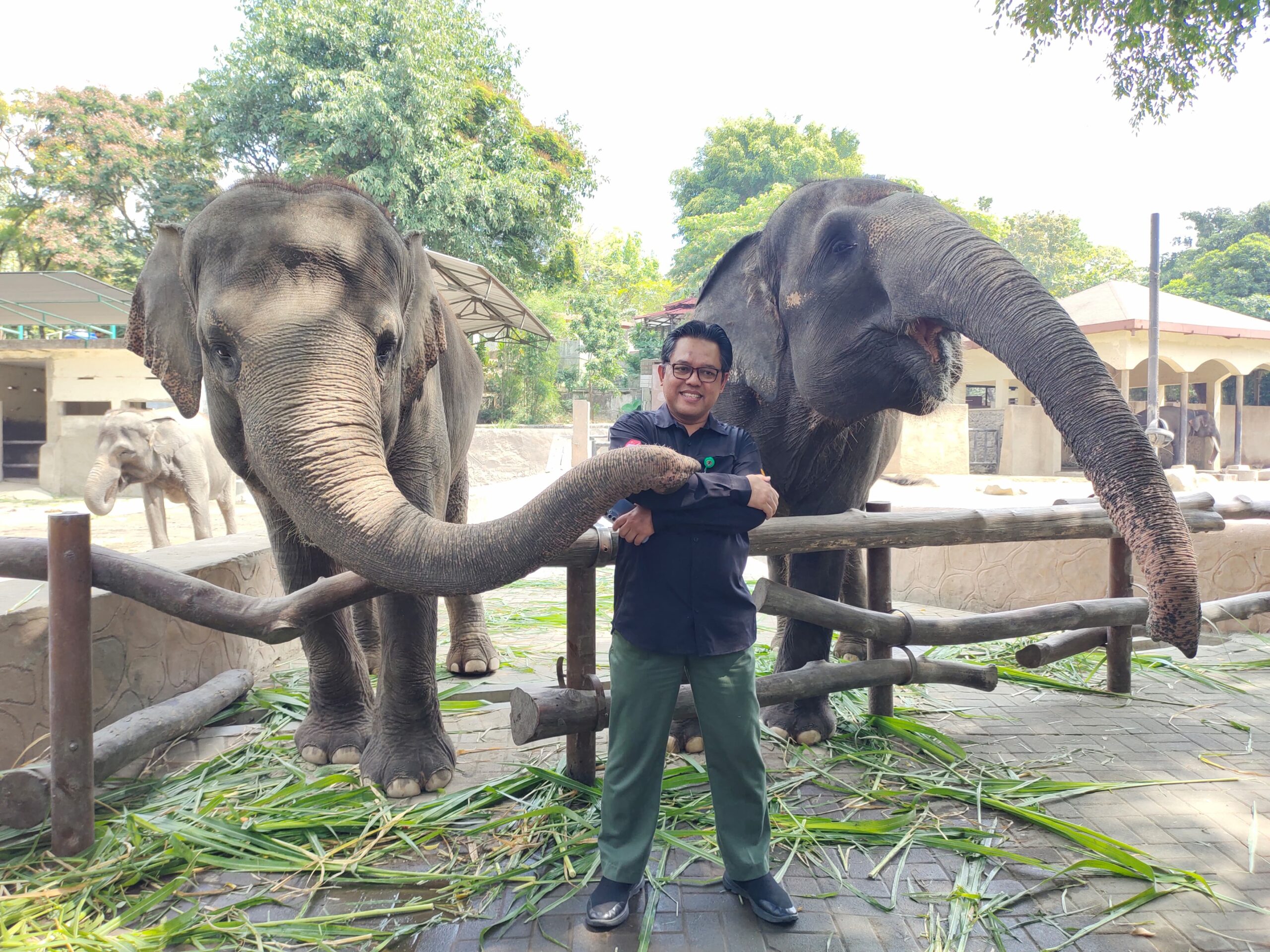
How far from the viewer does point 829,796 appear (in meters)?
3.31

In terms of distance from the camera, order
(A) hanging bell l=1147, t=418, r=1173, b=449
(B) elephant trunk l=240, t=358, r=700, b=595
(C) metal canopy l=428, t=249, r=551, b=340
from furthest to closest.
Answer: (A) hanging bell l=1147, t=418, r=1173, b=449
(C) metal canopy l=428, t=249, r=551, b=340
(B) elephant trunk l=240, t=358, r=700, b=595

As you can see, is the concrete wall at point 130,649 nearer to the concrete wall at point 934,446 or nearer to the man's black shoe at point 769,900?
the man's black shoe at point 769,900

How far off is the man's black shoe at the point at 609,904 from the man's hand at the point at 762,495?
1128 millimetres

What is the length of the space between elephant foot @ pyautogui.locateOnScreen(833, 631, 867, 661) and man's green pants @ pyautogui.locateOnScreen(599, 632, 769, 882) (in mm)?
3037

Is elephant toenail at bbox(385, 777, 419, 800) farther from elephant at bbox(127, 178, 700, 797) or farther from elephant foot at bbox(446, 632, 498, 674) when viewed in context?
elephant foot at bbox(446, 632, 498, 674)

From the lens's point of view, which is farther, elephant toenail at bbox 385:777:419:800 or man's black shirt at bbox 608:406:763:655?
elephant toenail at bbox 385:777:419:800

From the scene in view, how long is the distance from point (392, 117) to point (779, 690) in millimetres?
17297

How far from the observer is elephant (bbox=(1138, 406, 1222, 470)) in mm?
22766

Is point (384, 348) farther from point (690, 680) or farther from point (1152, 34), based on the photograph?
point (1152, 34)

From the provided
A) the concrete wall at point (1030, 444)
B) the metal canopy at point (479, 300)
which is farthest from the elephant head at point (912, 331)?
the concrete wall at point (1030, 444)

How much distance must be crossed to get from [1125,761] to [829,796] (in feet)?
4.87

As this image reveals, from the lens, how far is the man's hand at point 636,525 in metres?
2.34

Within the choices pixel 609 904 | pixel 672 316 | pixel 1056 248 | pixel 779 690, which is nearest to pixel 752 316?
pixel 779 690

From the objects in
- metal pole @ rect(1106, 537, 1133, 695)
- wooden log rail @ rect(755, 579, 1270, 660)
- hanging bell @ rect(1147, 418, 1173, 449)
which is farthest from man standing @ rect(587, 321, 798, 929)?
hanging bell @ rect(1147, 418, 1173, 449)
